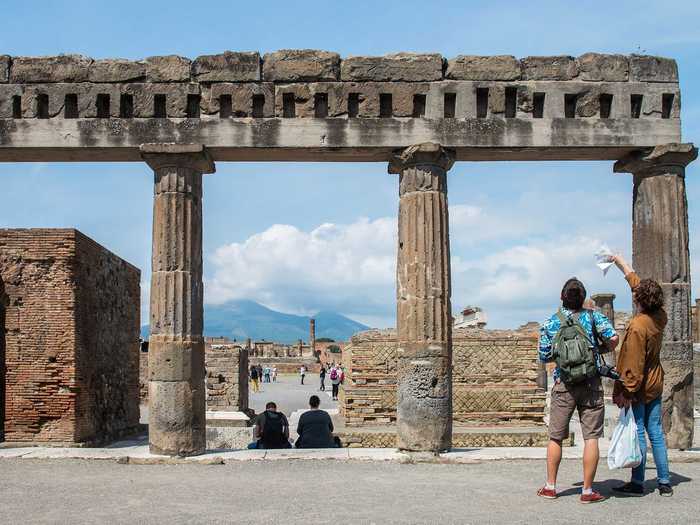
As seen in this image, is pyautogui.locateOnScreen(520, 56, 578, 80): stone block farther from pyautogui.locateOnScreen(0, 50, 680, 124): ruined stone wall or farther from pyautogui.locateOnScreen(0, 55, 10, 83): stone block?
pyautogui.locateOnScreen(0, 55, 10, 83): stone block

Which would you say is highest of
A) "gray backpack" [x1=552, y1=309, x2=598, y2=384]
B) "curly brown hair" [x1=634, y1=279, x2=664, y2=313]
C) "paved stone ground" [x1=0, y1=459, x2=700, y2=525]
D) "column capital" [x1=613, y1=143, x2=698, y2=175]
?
"column capital" [x1=613, y1=143, x2=698, y2=175]

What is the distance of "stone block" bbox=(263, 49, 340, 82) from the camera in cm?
1206

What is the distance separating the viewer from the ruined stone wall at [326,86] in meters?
12.1

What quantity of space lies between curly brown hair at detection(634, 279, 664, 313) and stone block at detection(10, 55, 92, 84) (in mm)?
Answer: 8069

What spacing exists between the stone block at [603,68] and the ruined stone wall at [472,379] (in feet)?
30.2

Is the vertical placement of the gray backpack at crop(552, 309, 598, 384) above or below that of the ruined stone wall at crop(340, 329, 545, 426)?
above

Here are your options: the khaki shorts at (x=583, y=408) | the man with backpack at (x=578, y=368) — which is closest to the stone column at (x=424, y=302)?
the man with backpack at (x=578, y=368)

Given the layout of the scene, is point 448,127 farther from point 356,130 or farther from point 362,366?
point 362,366

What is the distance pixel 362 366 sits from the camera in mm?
19922

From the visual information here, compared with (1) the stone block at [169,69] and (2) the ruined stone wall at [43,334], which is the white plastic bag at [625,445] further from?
(2) the ruined stone wall at [43,334]

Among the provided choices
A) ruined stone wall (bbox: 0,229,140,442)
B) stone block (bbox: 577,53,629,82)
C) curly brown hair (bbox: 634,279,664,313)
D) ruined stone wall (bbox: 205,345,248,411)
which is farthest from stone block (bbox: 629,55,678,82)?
ruined stone wall (bbox: 205,345,248,411)

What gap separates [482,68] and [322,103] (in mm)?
2312

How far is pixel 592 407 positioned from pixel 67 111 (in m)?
8.21

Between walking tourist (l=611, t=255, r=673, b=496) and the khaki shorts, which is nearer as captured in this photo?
the khaki shorts
